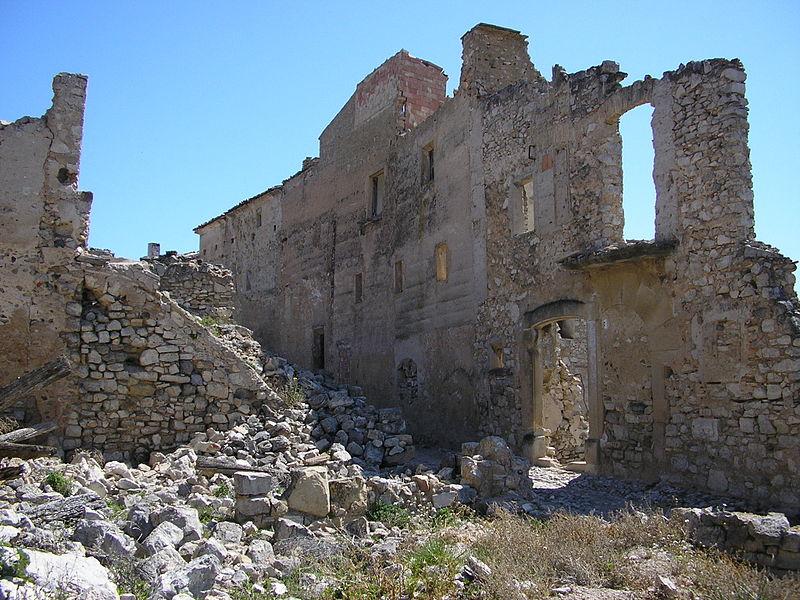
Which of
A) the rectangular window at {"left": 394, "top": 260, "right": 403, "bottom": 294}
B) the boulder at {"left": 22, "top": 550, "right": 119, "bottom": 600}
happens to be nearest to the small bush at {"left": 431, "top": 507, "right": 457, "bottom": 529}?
the boulder at {"left": 22, "top": 550, "right": 119, "bottom": 600}

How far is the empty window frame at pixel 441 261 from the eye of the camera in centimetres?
1667

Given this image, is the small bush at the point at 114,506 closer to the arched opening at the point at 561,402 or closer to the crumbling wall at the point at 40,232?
the crumbling wall at the point at 40,232

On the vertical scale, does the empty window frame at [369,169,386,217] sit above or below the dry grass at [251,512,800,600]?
above

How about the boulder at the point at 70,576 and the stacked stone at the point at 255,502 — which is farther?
the stacked stone at the point at 255,502

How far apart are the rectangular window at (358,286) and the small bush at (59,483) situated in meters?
12.4

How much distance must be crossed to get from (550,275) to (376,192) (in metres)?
8.38

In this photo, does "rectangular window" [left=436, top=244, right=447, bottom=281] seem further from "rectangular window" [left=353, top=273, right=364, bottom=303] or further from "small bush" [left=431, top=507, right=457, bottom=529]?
"small bush" [left=431, top=507, right=457, bottom=529]

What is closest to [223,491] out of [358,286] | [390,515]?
[390,515]

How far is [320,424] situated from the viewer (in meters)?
11.7

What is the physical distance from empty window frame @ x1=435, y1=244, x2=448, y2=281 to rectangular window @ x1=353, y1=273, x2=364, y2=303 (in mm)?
3744

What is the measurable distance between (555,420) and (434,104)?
9735 mm

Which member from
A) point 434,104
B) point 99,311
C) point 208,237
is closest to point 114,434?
point 99,311

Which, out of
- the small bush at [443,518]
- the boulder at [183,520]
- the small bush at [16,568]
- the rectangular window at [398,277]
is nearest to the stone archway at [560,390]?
the small bush at [443,518]

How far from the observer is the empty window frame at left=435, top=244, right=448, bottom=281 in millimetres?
16672
